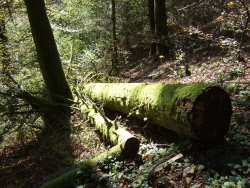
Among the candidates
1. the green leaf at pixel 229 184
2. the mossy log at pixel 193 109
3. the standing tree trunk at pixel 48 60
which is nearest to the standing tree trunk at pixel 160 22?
the standing tree trunk at pixel 48 60

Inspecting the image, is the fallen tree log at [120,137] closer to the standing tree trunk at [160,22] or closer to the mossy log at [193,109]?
the mossy log at [193,109]

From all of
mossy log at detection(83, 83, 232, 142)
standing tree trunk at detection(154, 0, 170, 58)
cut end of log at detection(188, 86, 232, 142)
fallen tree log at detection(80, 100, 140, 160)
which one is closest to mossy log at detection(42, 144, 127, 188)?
fallen tree log at detection(80, 100, 140, 160)

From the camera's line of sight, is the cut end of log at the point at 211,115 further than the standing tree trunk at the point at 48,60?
No

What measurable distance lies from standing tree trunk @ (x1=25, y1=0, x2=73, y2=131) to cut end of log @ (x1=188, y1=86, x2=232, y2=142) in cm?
466

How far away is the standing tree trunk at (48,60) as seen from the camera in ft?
21.0

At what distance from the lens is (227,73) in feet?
18.2

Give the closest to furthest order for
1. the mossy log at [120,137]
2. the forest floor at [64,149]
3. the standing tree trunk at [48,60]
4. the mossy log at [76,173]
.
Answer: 1. the mossy log at [76,173]
2. the mossy log at [120,137]
3. the forest floor at [64,149]
4. the standing tree trunk at [48,60]

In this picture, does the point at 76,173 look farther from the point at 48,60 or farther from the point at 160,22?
the point at 160,22

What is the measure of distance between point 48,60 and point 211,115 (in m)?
5.87

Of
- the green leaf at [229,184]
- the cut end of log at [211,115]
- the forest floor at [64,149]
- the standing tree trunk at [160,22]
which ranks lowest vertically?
the forest floor at [64,149]

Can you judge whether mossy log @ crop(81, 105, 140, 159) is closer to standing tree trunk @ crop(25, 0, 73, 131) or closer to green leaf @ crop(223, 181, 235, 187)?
green leaf @ crop(223, 181, 235, 187)

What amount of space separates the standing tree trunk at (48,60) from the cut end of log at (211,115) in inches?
184

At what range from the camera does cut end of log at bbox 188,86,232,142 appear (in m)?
2.94

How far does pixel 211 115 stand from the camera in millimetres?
3047
